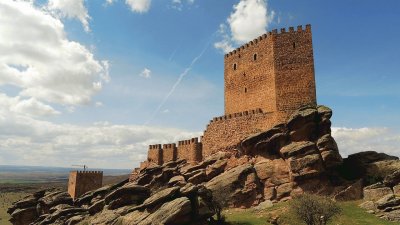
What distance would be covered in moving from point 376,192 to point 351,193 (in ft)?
6.86

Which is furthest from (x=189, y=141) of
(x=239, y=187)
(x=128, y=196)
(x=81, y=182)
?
(x=81, y=182)

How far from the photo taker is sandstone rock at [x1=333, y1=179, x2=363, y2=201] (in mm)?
31516

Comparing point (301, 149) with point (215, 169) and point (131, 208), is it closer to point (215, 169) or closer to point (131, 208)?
point (215, 169)

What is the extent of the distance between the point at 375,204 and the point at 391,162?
745 centimetres

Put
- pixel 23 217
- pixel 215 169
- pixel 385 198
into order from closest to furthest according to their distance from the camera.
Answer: pixel 385 198 < pixel 215 169 < pixel 23 217

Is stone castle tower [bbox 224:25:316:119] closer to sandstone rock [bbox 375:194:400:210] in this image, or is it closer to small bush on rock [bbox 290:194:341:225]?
sandstone rock [bbox 375:194:400:210]

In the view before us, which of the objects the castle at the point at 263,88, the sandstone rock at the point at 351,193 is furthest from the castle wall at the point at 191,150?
the sandstone rock at the point at 351,193

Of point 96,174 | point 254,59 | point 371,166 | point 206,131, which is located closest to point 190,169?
point 206,131

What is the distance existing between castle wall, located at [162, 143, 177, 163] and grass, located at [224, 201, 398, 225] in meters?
17.3

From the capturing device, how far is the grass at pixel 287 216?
1040 inches

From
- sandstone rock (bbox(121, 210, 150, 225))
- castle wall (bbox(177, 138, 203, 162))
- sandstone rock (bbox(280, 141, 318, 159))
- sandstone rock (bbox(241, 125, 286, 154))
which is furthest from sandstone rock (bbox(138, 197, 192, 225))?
castle wall (bbox(177, 138, 203, 162))

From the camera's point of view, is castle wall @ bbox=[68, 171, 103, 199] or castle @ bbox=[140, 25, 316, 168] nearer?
castle @ bbox=[140, 25, 316, 168]

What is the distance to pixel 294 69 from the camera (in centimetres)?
3822

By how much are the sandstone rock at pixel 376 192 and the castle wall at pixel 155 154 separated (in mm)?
27555
